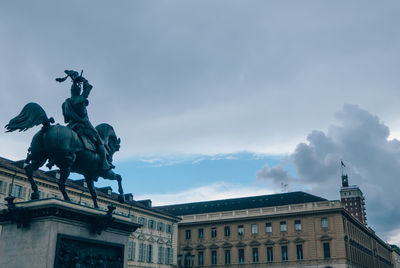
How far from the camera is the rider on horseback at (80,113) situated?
14.5 m

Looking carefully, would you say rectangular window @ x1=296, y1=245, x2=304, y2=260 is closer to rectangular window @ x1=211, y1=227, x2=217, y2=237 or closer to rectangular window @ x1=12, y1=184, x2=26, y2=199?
rectangular window @ x1=211, y1=227, x2=217, y2=237

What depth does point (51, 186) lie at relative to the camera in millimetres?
48906

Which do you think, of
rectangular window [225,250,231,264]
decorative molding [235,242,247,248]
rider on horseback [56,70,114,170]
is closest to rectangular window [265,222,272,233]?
decorative molding [235,242,247,248]

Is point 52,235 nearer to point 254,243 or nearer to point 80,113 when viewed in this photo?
point 80,113

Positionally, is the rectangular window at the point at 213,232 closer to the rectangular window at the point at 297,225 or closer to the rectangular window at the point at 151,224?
the rectangular window at the point at 297,225

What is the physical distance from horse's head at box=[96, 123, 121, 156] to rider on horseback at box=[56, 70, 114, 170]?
22.9 inches

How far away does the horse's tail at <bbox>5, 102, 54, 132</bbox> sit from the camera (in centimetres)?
1323

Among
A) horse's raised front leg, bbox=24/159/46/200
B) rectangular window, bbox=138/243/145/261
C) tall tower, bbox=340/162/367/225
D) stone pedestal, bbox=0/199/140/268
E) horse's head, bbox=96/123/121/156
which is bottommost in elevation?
stone pedestal, bbox=0/199/140/268

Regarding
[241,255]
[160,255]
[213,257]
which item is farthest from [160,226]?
[241,255]

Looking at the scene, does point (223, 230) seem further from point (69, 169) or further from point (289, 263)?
point (69, 169)

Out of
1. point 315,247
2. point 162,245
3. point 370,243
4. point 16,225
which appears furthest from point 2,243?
point 370,243

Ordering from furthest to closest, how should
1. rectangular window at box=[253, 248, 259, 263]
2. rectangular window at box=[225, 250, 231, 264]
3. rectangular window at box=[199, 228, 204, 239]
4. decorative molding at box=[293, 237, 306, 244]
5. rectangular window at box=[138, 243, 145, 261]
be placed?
rectangular window at box=[199, 228, 204, 239], rectangular window at box=[225, 250, 231, 264], rectangular window at box=[253, 248, 259, 263], decorative molding at box=[293, 237, 306, 244], rectangular window at box=[138, 243, 145, 261]

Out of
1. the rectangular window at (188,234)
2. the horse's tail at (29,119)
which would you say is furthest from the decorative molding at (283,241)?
the horse's tail at (29,119)

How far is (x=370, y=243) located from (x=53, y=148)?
86.6 metres
